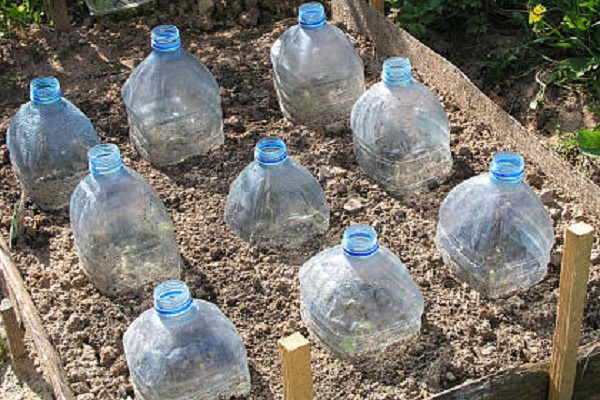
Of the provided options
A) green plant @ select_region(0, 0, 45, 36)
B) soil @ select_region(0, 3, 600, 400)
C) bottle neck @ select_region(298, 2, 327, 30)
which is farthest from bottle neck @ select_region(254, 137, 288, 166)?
green plant @ select_region(0, 0, 45, 36)

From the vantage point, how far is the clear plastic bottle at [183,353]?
3404 millimetres

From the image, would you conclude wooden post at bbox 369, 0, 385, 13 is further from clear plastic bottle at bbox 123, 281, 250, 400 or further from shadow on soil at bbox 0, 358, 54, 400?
shadow on soil at bbox 0, 358, 54, 400

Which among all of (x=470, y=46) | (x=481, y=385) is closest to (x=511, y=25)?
(x=470, y=46)

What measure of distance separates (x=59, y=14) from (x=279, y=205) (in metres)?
2.48

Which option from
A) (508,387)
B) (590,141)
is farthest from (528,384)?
(590,141)

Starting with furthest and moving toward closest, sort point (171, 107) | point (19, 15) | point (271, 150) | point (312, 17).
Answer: point (19, 15), point (312, 17), point (171, 107), point (271, 150)

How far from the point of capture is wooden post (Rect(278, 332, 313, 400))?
2.71 meters

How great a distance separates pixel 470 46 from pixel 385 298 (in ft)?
8.00

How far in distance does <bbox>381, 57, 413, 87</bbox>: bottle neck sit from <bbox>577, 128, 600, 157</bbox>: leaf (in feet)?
2.63

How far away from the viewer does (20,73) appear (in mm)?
5742

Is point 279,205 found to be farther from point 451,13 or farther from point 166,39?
point 451,13

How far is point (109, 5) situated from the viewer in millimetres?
6047

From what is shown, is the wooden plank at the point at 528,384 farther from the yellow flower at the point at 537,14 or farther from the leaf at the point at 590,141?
the yellow flower at the point at 537,14

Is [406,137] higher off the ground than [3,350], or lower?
higher
